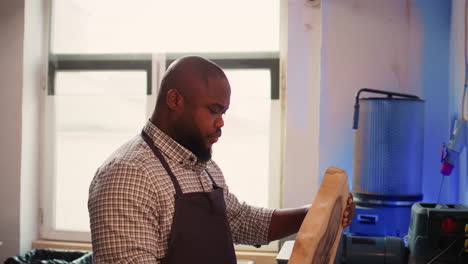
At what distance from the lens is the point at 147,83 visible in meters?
3.20

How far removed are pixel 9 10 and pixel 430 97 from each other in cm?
269

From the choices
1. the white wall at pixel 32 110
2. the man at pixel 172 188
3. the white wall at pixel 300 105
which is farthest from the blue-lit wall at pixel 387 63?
the white wall at pixel 32 110

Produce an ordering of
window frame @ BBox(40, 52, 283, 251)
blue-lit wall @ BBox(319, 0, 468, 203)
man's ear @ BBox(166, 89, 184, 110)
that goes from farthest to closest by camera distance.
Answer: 1. window frame @ BBox(40, 52, 283, 251)
2. blue-lit wall @ BBox(319, 0, 468, 203)
3. man's ear @ BBox(166, 89, 184, 110)

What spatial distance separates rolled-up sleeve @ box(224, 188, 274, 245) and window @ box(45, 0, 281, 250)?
1.41 meters

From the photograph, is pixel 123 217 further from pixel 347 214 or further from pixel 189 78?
pixel 347 214

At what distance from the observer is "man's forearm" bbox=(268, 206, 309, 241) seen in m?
1.57

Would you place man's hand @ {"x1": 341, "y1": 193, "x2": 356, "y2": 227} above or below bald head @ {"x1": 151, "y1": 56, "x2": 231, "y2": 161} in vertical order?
below

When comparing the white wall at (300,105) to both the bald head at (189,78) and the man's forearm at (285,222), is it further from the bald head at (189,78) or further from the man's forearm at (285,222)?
the bald head at (189,78)

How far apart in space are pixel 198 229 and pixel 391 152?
3.92 ft

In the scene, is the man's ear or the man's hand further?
the man's ear

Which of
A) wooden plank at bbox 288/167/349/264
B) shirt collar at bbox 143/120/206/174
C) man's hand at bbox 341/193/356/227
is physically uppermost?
→ shirt collar at bbox 143/120/206/174

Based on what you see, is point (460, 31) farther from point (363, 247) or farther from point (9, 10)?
point (9, 10)

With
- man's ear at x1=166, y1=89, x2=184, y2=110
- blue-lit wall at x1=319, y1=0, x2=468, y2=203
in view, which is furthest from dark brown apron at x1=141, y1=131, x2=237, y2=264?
blue-lit wall at x1=319, y1=0, x2=468, y2=203

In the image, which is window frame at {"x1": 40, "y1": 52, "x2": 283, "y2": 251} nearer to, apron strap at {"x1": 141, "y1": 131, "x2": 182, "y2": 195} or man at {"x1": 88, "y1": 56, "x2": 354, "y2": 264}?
man at {"x1": 88, "y1": 56, "x2": 354, "y2": 264}
